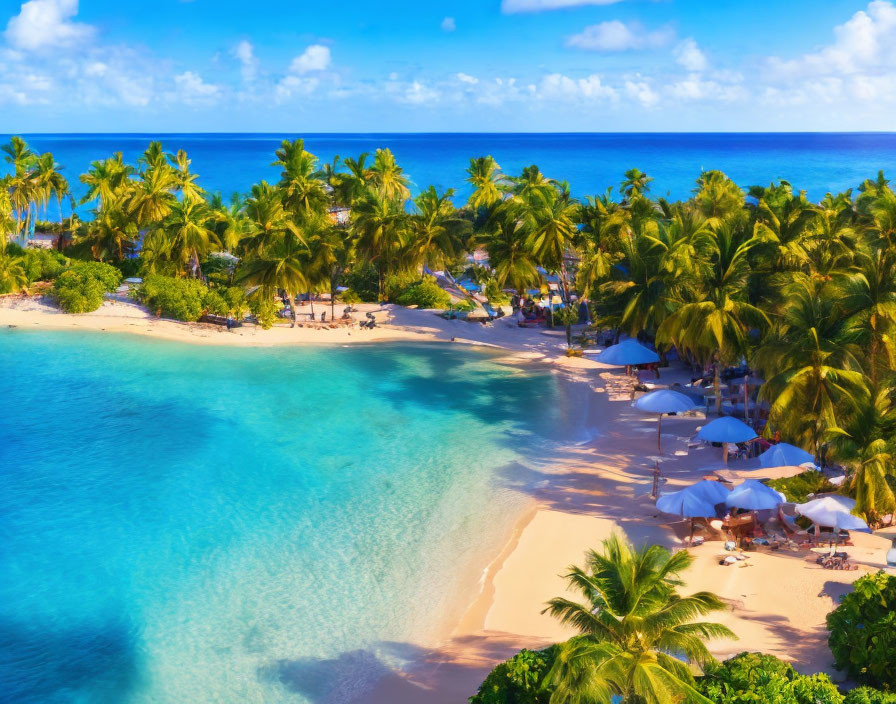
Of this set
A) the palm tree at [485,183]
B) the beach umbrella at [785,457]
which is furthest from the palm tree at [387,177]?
the beach umbrella at [785,457]

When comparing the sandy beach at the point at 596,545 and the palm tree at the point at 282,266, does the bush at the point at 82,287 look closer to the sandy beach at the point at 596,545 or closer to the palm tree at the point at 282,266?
the palm tree at the point at 282,266

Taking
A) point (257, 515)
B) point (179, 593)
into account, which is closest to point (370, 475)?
point (257, 515)

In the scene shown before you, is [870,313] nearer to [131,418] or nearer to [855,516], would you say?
[855,516]

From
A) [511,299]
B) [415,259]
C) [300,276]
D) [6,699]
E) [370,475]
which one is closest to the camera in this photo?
[6,699]

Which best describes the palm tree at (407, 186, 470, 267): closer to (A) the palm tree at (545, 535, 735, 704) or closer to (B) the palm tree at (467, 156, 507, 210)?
(B) the palm tree at (467, 156, 507, 210)

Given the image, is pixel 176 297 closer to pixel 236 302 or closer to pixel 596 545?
pixel 236 302
